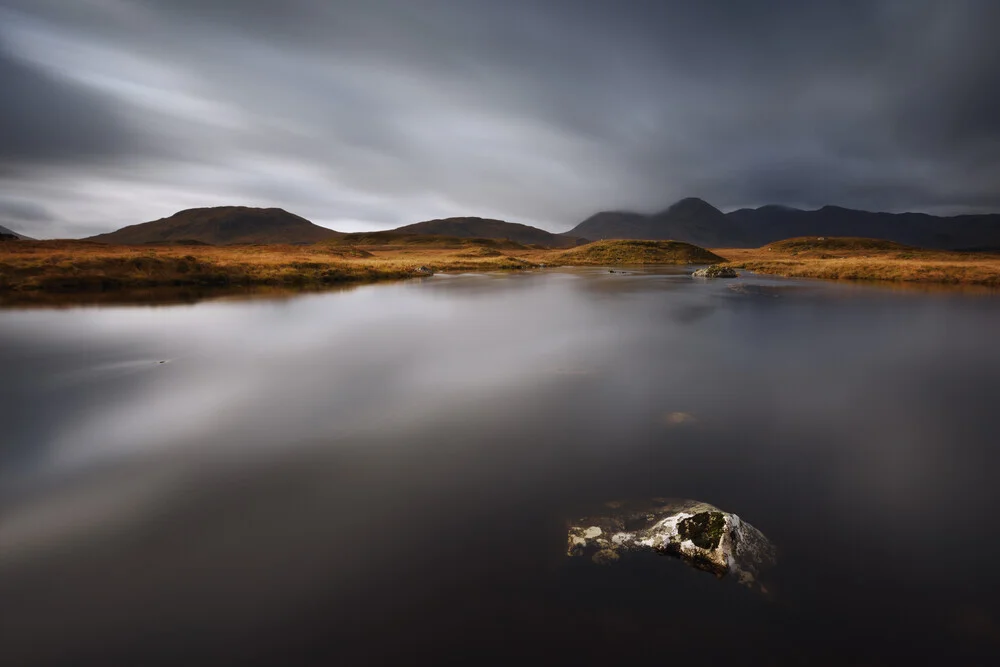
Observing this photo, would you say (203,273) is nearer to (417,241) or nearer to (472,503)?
(472,503)

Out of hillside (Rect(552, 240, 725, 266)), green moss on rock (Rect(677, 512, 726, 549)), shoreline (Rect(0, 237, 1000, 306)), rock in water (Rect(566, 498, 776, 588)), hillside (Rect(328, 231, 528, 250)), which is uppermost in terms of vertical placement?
hillside (Rect(328, 231, 528, 250))

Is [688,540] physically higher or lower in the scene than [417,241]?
lower

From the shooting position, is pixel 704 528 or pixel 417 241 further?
pixel 417 241

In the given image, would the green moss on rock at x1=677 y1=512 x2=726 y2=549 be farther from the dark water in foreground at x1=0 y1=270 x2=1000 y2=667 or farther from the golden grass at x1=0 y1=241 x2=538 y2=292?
the golden grass at x1=0 y1=241 x2=538 y2=292

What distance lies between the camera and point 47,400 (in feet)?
32.5

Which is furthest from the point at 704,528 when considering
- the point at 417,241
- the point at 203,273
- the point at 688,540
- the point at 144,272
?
the point at 417,241

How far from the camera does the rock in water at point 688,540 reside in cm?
479

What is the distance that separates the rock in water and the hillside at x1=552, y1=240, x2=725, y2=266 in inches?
3620

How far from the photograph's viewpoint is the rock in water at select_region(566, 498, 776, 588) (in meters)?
4.79

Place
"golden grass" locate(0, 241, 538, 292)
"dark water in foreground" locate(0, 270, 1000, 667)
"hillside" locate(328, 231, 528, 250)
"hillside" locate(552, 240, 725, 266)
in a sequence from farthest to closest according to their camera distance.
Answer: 1. "hillside" locate(328, 231, 528, 250)
2. "hillside" locate(552, 240, 725, 266)
3. "golden grass" locate(0, 241, 538, 292)
4. "dark water in foreground" locate(0, 270, 1000, 667)

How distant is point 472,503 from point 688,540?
2905 millimetres

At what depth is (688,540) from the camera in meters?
5.00

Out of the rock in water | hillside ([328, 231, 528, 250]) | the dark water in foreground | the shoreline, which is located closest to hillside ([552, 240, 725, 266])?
the shoreline

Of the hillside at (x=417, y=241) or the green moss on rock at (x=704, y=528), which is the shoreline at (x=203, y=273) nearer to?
the green moss on rock at (x=704, y=528)
